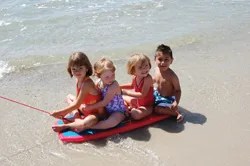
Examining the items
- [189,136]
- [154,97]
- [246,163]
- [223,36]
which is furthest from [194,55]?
[246,163]

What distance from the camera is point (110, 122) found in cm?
401

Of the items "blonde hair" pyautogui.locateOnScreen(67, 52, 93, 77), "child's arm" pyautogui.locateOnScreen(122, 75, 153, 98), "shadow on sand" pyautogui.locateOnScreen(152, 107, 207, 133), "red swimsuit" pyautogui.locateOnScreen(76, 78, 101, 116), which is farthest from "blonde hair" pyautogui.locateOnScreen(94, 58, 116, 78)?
"shadow on sand" pyautogui.locateOnScreen(152, 107, 207, 133)

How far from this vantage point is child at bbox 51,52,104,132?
12.9 ft

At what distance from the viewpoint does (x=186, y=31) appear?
7031 millimetres

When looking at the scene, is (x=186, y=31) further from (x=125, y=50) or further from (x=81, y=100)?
(x=81, y=100)

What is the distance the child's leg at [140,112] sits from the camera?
4.13 m

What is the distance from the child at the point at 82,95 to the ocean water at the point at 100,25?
2136 millimetres

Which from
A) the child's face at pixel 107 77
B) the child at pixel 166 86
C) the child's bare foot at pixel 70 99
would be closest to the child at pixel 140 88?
the child at pixel 166 86

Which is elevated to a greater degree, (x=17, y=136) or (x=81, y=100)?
(x=81, y=100)

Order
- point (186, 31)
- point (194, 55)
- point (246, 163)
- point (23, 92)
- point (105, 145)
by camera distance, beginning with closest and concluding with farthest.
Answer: point (246, 163) → point (105, 145) → point (23, 92) → point (194, 55) → point (186, 31)

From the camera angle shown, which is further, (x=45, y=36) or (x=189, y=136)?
(x=45, y=36)

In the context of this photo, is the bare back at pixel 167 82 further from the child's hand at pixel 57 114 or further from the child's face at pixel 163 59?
the child's hand at pixel 57 114

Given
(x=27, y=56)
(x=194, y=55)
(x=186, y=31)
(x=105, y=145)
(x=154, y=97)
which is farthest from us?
(x=186, y=31)

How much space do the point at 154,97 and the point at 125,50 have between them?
6.99 ft
